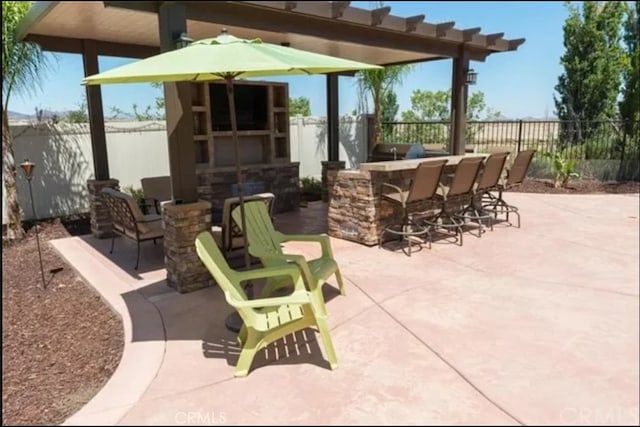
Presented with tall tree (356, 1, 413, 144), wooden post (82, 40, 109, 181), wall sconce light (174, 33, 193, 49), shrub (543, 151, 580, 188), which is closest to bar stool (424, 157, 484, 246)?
wall sconce light (174, 33, 193, 49)

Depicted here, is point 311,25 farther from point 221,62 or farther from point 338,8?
point 221,62

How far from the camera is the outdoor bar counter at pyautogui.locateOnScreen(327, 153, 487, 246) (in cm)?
596

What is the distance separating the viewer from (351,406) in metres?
2.62

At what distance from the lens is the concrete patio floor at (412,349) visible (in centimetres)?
259

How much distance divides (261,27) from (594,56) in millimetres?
13827

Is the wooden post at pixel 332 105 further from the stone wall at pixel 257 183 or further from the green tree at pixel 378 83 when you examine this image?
the green tree at pixel 378 83

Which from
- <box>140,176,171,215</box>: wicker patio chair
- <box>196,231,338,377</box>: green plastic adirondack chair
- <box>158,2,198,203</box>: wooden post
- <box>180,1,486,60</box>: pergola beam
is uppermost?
<box>180,1,486,60</box>: pergola beam

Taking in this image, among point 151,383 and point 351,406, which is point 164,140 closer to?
point 151,383

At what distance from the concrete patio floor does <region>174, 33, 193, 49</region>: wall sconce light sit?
2.35 m

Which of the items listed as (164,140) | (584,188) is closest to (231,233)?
(164,140)

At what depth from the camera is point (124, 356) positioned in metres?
3.28

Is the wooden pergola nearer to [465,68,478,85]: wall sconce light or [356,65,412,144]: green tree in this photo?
[465,68,478,85]: wall sconce light

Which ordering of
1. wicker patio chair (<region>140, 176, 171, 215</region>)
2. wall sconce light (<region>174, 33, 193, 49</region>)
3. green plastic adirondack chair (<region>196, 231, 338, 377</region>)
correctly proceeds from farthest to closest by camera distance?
wicker patio chair (<region>140, 176, 171, 215</region>), wall sconce light (<region>174, 33, 193, 49</region>), green plastic adirondack chair (<region>196, 231, 338, 377</region>)

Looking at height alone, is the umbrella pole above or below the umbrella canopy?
below
